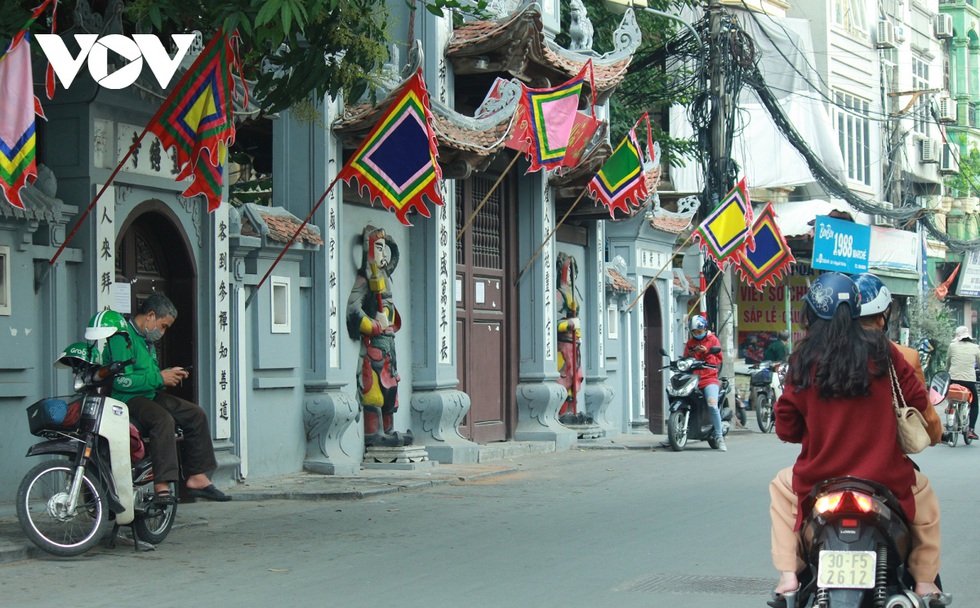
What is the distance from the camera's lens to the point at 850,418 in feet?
18.1

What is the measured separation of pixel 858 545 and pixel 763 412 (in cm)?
1933

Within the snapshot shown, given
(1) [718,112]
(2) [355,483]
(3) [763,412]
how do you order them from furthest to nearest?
(3) [763,412] < (1) [718,112] < (2) [355,483]

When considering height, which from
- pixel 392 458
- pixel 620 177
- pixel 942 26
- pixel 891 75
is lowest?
pixel 392 458

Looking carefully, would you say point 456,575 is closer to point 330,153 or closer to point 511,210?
point 330,153

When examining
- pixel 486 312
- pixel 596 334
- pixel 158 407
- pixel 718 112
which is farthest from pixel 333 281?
pixel 718 112

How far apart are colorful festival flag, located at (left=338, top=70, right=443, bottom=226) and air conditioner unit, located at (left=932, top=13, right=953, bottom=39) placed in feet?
132

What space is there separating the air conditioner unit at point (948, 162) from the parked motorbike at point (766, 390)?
24043 millimetres

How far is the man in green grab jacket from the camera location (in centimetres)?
931

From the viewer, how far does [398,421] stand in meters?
16.3

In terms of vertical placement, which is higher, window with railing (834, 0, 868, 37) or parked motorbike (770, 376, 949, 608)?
window with railing (834, 0, 868, 37)

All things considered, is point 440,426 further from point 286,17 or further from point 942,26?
point 942,26

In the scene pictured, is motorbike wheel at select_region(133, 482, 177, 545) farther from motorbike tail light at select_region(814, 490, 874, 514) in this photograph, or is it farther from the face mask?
motorbike tail light at select_region(814, 490, 874, 514)

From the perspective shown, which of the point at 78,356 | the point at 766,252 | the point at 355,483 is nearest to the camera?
the point at 78,356

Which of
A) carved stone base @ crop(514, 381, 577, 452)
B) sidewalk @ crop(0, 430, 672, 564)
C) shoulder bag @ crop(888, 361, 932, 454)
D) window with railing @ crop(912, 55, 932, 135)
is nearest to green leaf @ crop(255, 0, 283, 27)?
sidewalk @ crop(0, 430, 672, 564)
